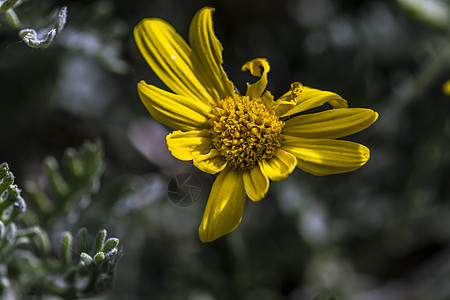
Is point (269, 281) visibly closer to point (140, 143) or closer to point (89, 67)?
point (140, 143)

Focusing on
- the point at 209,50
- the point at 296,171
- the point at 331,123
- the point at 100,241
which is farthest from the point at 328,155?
the point at 296,171

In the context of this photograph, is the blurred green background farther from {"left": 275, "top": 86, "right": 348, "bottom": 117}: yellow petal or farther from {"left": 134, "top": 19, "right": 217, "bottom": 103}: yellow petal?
{"left": 275, "top": 86, "right": 348, "bottom": 117}: yellow petal

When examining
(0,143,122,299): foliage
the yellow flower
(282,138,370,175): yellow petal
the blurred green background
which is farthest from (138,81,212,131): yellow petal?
the blurred green background

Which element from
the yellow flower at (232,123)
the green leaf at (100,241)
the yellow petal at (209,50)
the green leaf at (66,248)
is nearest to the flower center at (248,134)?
the yellow flower at (232,123)

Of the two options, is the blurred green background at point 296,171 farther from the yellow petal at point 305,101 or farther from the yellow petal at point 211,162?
the yellow petal at point 305,101

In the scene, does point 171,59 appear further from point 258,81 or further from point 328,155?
point 328,155
